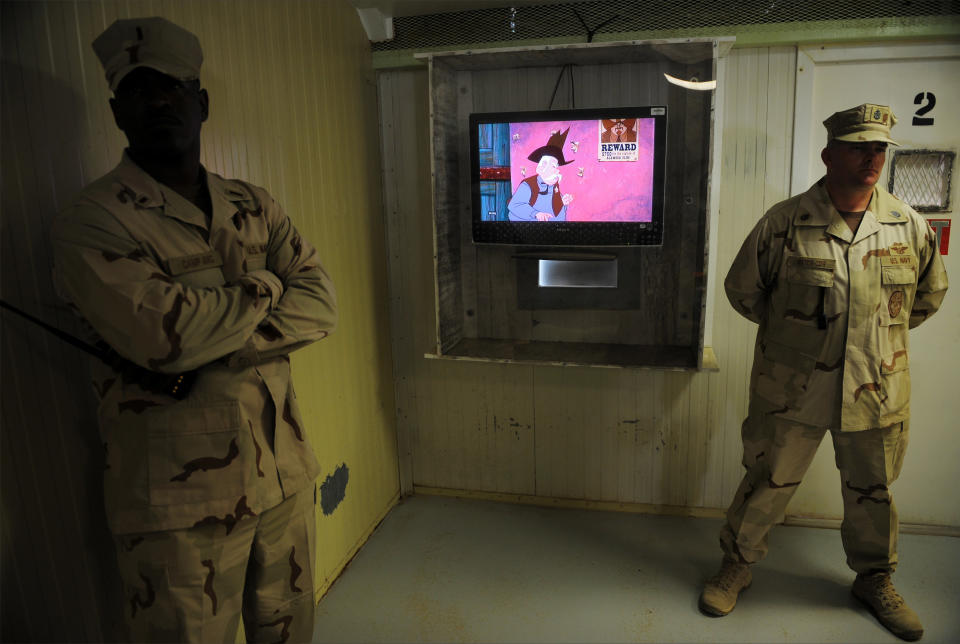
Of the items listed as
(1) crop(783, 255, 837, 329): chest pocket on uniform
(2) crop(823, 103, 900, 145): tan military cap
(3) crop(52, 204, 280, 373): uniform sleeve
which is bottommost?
(1) crop(783, 255, 837, 329): chest pocket on uniform

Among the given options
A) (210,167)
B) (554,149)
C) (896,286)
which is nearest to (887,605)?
(896,286)

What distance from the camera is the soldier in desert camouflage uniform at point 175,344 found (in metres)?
1.23

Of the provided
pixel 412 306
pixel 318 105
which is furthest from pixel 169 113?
pixel 412 306

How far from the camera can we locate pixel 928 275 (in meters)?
2.15

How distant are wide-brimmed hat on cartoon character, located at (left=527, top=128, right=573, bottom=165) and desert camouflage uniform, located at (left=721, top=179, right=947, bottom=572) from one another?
789mm

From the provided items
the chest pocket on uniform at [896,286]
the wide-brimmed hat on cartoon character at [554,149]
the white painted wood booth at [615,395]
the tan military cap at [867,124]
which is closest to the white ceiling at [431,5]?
the white painted wood booth at [615,395]

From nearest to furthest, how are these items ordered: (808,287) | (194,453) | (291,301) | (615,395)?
(194,453) < (291,301) < (808,287) < (615,395)

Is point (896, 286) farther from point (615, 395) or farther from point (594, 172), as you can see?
point (615, 395)

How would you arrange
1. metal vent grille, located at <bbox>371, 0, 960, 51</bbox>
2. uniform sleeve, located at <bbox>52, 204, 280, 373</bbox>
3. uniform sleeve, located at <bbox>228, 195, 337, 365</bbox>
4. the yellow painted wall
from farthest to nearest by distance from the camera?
metal vent grille, located at <bbox>371, 0, 960, 51</bbox>
uniform sleeve, located at <bbox>228, 195, 337, 365</bbox>
the yellow painted wall
uniform sleeve, located at <bbox>52, 204, 280, 373</bbox>

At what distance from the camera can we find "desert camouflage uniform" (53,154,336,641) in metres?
1.22

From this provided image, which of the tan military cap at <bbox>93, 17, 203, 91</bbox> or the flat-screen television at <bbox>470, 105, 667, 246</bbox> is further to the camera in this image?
the flat-screen television at <bbox>470, 105, 667, 246</bbox>

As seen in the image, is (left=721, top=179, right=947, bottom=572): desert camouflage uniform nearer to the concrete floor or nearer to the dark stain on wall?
the concrete floor

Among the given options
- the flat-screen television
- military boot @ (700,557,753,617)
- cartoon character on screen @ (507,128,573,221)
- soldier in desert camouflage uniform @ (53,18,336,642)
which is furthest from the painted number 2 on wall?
soldier in desert camouflage uniform @ (53,18,336,642)

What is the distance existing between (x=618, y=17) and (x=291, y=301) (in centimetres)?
188
